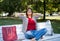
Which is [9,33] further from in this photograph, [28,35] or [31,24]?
[31,24]

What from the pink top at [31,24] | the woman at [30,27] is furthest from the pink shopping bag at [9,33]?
the pink top at [31,24]

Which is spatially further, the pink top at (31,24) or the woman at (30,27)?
the pink top at (31,24)

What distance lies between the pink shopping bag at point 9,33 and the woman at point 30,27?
32cm

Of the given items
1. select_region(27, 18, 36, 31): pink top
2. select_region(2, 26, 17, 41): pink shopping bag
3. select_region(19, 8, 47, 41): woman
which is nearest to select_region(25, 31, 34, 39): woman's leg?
select_region(19, 8, 47, 41): woman

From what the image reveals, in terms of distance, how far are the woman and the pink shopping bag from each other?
321 mm

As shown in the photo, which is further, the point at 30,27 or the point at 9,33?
the point at 30,27

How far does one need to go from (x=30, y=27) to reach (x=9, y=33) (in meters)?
0.67

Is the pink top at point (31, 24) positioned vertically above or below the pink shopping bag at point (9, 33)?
above

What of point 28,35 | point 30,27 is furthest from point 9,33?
point 30,27

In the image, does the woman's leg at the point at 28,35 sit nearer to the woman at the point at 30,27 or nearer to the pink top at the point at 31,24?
the woman at the point at 30,27

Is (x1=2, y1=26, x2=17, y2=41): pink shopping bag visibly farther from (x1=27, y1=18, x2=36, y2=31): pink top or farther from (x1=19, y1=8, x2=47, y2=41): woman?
(x1=27, y1=18, x2=36, y2=31): pink top

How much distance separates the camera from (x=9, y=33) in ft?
21.8

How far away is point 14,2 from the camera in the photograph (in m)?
27.5

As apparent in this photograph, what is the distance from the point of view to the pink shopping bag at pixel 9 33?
6.55 m
